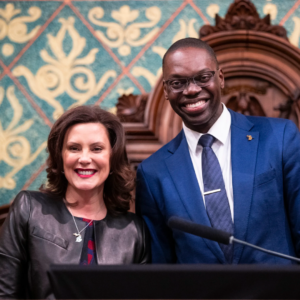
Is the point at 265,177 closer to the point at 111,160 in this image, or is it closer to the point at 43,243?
the point at 111,160

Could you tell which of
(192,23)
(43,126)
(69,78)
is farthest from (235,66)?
(43,126)

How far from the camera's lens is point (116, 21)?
99.8 inches

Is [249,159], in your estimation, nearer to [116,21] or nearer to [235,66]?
[235,66]

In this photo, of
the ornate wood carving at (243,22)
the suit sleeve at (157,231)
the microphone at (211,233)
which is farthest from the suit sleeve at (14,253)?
the ornate wood carving at (243,22)

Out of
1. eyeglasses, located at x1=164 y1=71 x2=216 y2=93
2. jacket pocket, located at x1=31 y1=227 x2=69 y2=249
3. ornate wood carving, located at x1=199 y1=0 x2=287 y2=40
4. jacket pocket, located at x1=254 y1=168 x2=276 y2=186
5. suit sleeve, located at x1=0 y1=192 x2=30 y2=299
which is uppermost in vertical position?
ornate wood carving, located at x1=199 y1=0 x2=287 y2=40

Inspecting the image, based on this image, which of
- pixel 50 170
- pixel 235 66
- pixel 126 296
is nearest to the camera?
pixel 126 296

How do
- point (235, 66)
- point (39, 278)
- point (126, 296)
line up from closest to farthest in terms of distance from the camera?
point (126, 296) → point (39, 278) → point (235, 66)

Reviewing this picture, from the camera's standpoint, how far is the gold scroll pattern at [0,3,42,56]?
8.46ft

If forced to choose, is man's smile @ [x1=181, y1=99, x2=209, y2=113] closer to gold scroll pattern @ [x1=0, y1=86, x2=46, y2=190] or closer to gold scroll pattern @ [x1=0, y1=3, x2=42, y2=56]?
gold scroll pattern @ [x1=0, y1=86, x2=46, y2=190]

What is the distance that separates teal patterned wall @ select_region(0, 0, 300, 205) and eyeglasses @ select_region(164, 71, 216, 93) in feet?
2.53

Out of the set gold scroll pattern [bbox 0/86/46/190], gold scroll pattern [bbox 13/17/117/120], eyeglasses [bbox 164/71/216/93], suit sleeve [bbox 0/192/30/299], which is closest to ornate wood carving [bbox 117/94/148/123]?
gold scroll pattern [bbox 13/17/117/120]

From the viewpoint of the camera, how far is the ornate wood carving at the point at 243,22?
7.85 ft

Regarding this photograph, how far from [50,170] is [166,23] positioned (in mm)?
1117

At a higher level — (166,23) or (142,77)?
(166,23)
